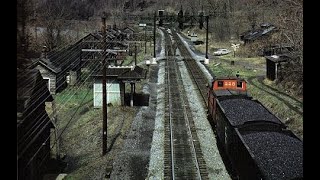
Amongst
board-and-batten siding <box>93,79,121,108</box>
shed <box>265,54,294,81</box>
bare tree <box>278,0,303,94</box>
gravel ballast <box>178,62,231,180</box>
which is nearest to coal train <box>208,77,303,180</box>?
gravel ballast <box>178,62,231,180</box>

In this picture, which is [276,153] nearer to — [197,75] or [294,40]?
[294,40]

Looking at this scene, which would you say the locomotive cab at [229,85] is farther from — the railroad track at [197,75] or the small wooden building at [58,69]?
the small wooden building at [58,69]

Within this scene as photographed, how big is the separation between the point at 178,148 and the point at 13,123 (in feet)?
52.6

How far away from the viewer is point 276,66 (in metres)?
32.3

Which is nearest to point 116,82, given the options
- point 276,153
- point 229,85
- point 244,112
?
point 229,85

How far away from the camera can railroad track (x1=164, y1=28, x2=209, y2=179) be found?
15.6 metres

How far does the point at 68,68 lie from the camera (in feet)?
129

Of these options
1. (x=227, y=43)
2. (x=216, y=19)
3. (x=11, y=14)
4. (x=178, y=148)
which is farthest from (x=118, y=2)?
(x=11, y=14)

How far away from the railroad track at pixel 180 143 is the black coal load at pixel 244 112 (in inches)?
105

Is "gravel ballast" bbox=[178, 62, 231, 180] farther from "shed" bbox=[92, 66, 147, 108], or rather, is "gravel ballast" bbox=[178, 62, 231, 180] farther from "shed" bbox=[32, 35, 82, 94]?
"shed" bbox=[32, 35, 82, 94]

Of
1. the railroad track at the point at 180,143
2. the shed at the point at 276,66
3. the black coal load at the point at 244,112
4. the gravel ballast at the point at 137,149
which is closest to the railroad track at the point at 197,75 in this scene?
the railroad track at the point at 180,143

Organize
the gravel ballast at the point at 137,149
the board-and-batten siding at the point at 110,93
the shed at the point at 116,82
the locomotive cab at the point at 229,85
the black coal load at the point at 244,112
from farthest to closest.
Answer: the board-and-batten siding at the point at 110,93 < the shed at the point at 116,82 < the locomotive cab at the point at 229,85 < the gravel ballast at the point at 137,149 < the black coal load at the point at 244,112

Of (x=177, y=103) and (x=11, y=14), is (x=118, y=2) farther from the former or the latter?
(x=11, y=14)

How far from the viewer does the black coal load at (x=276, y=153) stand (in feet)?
28.6
